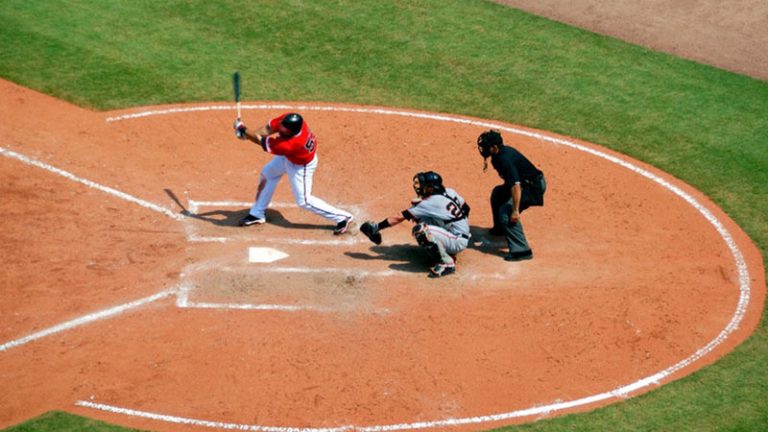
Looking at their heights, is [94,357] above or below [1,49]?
below

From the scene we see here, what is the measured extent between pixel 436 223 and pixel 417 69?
694cm

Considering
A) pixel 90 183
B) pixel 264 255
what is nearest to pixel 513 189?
pixel 264 255

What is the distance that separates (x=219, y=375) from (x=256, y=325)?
1.07m

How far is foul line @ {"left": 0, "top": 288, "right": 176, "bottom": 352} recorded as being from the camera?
1230 cm

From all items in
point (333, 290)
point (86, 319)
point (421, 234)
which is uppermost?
point (421, 234)

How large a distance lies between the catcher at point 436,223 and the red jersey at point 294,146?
1.36 m

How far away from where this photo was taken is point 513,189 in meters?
13.9

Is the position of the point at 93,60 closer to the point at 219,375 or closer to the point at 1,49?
the point at 1,49

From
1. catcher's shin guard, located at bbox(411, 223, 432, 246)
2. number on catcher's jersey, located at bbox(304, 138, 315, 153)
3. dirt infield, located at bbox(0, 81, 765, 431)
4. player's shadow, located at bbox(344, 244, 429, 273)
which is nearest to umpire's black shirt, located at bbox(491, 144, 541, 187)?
dirt infield, located at bbox(0, 81, 765, 431)

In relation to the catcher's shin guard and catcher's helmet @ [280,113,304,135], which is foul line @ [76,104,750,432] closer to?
the catcher's shin guard

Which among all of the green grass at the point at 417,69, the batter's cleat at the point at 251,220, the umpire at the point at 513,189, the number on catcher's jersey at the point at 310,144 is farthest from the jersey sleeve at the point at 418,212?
the green grass at the point at 417,69

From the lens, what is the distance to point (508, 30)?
21.6m

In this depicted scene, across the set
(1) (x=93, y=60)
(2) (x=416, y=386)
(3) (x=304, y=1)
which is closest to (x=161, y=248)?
(2) (x=416, y=386)

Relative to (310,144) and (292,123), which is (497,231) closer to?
(310,144)
